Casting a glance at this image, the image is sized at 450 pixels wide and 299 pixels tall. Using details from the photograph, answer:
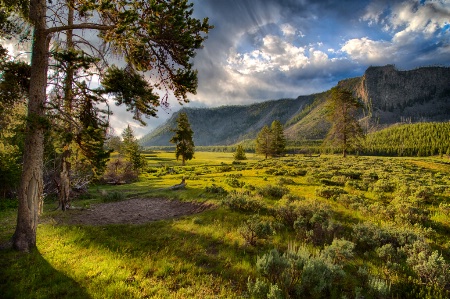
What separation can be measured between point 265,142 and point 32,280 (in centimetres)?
6794

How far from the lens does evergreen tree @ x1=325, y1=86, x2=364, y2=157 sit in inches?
1592

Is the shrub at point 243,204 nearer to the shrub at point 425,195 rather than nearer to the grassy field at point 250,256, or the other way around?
the grassy field at point 250,256

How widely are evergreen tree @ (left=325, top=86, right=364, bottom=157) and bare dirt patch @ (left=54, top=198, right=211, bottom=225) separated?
119ft

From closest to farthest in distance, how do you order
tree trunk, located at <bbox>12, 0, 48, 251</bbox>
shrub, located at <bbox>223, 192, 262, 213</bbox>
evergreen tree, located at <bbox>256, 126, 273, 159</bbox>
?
tree trunk, located at <bbox>12, 0, 48, 251</bbox>
shrub, located at <bbox>223, 192, 262, 213</bbox>
evergreen tree, located at <bbox>256, 126, 273, 159</bbox>

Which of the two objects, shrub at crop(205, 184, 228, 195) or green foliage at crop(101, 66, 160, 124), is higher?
green foliage at crop(101, 66, 160, 124)

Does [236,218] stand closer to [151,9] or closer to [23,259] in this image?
[23,259]

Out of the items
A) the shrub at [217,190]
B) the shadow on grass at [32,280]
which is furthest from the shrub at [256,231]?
the shrub at [217,190]

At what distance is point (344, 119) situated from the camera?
40.7 m

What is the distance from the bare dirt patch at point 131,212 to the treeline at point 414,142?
420 ft

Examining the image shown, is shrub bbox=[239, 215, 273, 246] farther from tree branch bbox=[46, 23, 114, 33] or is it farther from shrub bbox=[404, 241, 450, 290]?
tree branch bbox=[46, 23, 114, 33]

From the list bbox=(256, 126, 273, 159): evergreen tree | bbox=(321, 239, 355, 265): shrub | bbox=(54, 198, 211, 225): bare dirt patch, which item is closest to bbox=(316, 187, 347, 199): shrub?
bbox=(54, 198, 211, 225): bare dirt patch

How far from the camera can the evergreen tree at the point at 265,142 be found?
229ft

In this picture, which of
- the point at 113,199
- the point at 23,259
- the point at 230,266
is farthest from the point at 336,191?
the point at 113,199

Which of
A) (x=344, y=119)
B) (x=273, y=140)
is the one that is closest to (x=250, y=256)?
(x=344, y=119)
